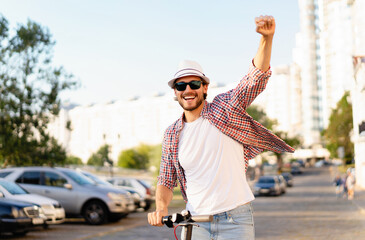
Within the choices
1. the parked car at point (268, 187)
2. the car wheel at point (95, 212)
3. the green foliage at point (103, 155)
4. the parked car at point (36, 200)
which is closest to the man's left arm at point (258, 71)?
the parked car at point (36, 200)

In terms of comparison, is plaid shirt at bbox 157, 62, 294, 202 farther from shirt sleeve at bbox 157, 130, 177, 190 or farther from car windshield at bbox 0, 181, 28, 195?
car windshield at bbox 0, 181, 28, 195

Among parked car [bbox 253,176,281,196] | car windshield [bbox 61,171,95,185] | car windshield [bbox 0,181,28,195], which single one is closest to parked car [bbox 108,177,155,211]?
car windshield [bbox 61,171,95,185]

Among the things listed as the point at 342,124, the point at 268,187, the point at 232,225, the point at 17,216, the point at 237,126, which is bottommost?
the point at 17,216

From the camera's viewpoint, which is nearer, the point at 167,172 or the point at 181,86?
the point at 181,86

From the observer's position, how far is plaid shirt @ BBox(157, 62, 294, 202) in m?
3.04

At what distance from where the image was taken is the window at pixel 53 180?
1566 centimetres

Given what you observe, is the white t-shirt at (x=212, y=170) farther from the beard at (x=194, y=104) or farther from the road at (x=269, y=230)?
the road at (x=269, y=230)

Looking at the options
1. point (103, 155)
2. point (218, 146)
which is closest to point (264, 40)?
point (218, 146)

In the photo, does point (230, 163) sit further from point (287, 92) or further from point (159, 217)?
point (287, 92)

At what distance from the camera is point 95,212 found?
1541 cm

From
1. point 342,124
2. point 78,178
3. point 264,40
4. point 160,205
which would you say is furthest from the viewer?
point 342,124

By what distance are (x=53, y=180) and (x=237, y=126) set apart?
13.4 metres

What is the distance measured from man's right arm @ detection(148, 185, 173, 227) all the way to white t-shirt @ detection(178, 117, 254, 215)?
0.19m

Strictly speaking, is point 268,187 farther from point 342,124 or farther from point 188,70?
point 342,124
